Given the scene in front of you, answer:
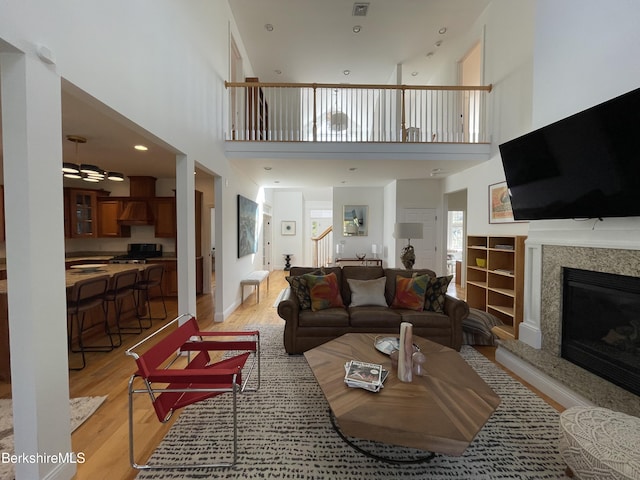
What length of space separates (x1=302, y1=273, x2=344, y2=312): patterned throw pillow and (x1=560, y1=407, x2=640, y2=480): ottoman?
6.87 ft

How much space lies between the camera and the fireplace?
6.64ft

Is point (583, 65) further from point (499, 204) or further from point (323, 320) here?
point (323, 320)

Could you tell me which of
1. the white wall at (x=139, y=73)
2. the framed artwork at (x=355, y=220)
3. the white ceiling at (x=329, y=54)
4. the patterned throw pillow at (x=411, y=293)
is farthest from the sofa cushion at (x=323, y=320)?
the framed artwork at (x=355, y=220)

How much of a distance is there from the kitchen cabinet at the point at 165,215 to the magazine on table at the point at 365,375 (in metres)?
5.00

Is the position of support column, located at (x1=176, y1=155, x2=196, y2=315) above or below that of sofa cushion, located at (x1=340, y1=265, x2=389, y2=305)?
above

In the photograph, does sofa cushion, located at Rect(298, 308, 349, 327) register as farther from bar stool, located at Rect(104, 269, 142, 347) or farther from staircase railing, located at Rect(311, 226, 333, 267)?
staircase railing, located at Rect(311, 226, 333, 267)

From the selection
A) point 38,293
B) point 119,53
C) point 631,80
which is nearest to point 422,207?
point 631,80

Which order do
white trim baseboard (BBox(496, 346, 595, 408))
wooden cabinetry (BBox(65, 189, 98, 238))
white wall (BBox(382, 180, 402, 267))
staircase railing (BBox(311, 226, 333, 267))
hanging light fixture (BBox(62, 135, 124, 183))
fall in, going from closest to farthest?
white trim baseboard (BBox(496, 346, 595, 408)) → hanging light fixture (BBox(62, 135, 124, 183)) → wooden cabinetry (BBox(65, 189, 98, 238)) → white wall (BBox(382, 180, 402, 267)) → staircase railing (BBox(311, 226, 333, 267))

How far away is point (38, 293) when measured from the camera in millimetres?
1348

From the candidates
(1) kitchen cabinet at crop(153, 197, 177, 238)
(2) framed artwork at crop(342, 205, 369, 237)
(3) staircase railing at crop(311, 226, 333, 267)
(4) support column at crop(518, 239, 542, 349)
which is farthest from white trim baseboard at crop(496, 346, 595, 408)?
(3) staircase railing at crop(311, 226, 333, 267)

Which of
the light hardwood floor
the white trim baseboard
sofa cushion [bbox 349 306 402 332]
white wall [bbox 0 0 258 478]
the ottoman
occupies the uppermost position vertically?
white wall [bbox 0 0 258 478]

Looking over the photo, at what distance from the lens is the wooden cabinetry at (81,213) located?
204 inches

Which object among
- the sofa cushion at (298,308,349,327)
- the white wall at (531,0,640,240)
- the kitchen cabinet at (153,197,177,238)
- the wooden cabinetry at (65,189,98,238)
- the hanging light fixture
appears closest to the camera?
the white wall at (531,0,640,240)

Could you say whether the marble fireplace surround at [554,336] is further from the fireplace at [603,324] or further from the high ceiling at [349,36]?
the high ceiling at [349,36]
